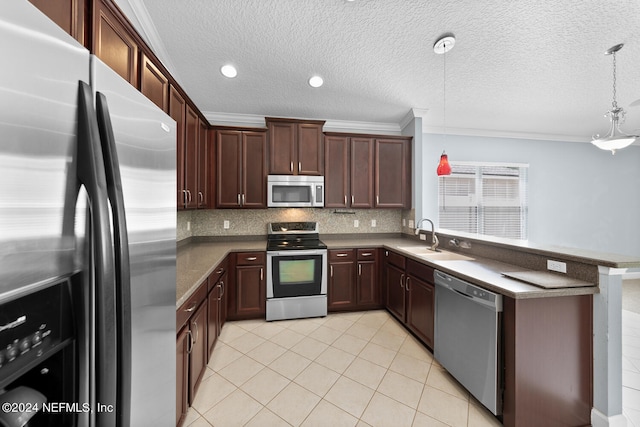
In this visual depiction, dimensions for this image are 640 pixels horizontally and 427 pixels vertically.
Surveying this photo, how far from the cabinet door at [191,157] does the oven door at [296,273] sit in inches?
41.5

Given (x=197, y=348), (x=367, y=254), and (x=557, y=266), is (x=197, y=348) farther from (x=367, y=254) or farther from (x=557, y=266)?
(x=557, y=266)

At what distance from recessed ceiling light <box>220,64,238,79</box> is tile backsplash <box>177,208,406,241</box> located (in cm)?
175

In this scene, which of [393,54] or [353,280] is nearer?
[393,54]

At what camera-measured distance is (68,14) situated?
96cm

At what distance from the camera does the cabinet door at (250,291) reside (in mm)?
3016

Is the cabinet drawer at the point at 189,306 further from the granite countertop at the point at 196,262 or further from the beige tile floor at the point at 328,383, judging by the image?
the beige tile floor at the point at 328,383

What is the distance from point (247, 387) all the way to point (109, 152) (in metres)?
2.03

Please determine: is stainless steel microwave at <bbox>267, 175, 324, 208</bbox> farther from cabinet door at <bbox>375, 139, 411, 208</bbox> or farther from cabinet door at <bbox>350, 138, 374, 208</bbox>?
cabinet door at <bbox>375, 139, 411, 208</bbox>

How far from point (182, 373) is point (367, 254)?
93.1 inches

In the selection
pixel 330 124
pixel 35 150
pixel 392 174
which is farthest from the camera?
pixel 330 124

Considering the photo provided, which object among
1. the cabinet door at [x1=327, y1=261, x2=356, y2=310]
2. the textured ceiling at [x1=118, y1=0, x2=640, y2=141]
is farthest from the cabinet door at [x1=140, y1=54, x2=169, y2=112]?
the cabinet door at [x1=327, y1=261, x2=356, y2=310]

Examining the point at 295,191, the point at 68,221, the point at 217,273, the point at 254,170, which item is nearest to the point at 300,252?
the point at 295,191

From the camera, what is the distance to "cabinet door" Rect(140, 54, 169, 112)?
157cm

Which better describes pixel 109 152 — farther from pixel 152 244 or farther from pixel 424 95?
pixel 424 95
